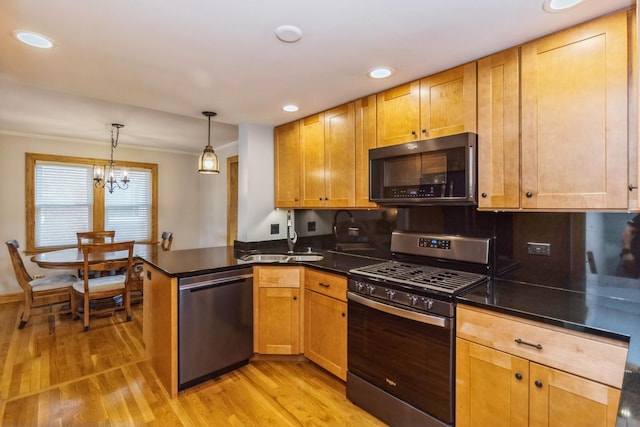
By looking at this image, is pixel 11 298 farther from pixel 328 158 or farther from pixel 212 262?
pixel 328 158

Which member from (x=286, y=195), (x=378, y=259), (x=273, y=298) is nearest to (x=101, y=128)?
(x=286, y=195)

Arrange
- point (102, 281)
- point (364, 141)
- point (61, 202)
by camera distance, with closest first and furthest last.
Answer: point (364, 141) < point (102, 281) < point (61, 202)

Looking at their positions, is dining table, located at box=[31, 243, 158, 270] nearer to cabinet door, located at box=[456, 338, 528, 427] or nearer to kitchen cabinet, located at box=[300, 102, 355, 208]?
kitchen cabinet, located at box=[300, 102, 355, 208]

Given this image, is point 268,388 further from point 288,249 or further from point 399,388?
point 288,249

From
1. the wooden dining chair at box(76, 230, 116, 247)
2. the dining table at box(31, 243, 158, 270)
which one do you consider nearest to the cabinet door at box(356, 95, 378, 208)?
the dining table at box(31, 243, 158, 270)

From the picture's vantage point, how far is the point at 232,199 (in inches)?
197

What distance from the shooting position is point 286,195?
3287 mm

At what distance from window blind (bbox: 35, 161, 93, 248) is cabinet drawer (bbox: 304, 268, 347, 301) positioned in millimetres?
4138

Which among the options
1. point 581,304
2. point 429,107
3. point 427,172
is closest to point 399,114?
point 429,107

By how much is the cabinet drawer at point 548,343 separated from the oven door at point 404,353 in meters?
0.13

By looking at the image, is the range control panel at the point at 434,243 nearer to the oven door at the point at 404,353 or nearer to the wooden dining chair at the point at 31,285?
the oven door at the point at 404,353

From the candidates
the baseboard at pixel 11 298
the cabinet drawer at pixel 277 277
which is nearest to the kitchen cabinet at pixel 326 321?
the cabinet drawer at pixel 277 277

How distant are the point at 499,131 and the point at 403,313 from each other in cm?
117

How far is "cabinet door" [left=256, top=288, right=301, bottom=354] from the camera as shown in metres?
2.64
